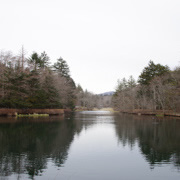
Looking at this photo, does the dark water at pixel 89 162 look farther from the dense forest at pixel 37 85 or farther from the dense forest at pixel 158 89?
the dense forest at pixel 158 89

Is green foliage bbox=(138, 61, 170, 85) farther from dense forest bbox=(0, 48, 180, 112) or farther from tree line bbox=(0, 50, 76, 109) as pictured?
tree line bbox=(0, 50, 76, 109)

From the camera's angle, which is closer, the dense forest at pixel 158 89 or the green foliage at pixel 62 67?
the dense forest at pixel 158 89

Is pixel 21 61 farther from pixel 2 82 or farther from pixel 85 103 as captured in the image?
pixel 85 103

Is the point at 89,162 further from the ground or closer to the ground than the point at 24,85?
closer to the ground

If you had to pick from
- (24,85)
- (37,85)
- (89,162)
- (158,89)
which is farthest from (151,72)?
(89,162)

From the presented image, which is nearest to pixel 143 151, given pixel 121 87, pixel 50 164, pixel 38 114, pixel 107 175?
pixel 107 175

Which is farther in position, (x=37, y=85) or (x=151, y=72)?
(x=151, y=72)

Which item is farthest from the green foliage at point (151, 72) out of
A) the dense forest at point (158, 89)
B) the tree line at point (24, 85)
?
the tree line at point (24, 85)

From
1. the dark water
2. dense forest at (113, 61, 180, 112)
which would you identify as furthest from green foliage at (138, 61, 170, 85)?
the dark water

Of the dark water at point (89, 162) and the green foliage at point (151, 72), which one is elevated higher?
the green foliage at point (151, 72)

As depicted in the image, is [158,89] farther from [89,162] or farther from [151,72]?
[89,162]

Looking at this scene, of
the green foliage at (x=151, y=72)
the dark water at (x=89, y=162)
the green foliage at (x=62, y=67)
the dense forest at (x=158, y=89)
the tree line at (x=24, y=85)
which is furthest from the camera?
the green foliage at (x=62, y=67)

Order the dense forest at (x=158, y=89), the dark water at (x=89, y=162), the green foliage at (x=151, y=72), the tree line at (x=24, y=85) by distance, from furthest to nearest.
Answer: the green foliage at (x=151, y=72) → the dense forest at (x=158, y=89) → the tree line at (x=24, y=85) → the dark water at (x=89, y=162)

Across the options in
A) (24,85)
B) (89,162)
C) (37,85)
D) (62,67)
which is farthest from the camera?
(62,67)
